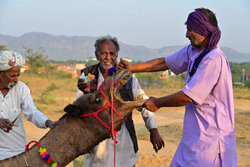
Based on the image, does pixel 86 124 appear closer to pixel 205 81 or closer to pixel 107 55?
pixel 205 81

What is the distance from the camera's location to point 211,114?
312cm

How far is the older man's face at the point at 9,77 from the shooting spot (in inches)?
150

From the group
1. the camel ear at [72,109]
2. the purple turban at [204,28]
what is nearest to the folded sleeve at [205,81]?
the purple turban at [204,28]

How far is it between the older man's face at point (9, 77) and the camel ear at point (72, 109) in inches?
49.8

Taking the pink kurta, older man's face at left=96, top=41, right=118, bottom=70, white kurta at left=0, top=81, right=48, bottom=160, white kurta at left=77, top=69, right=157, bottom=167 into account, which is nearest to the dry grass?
white kurta at left=77, top=69, right=157, bottom=167

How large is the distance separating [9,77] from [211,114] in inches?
102

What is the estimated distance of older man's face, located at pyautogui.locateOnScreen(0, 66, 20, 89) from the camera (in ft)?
12.5

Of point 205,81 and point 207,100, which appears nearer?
point 205,81

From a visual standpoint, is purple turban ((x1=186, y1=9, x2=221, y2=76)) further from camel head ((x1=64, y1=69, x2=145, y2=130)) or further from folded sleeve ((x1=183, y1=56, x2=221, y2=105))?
camel head ((x1=64, y1=69, x2=145, y2=130))

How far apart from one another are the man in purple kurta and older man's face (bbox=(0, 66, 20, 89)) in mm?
1885

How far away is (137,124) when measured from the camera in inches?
487

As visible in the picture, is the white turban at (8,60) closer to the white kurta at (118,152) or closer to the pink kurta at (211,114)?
the white kurta at (118,152)

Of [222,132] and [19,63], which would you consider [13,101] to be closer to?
[19,63]

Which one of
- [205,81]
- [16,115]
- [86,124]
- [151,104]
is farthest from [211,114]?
[16,115]
